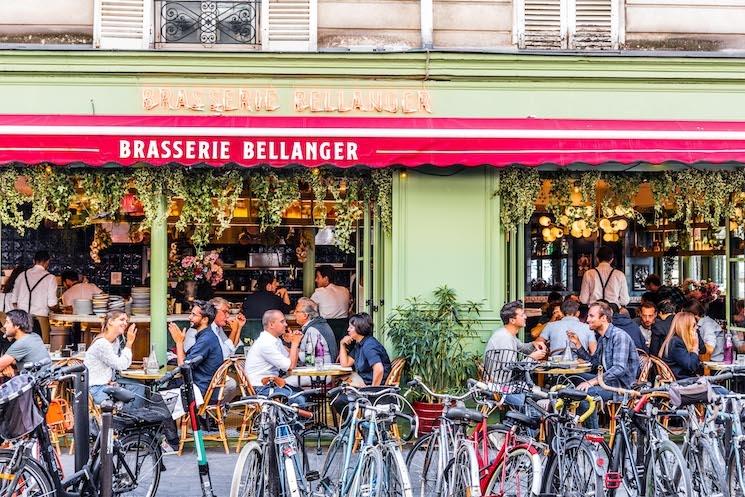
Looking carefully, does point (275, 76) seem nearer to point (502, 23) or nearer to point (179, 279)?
point (502, 23)

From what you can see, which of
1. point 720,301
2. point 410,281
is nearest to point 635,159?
point 410,281

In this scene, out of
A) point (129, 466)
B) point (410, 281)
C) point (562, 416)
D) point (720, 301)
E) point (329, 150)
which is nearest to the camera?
point (562, 416)

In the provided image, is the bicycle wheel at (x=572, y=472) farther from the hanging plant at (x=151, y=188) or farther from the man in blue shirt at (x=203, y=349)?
the hanging plant at (x=151, y=188)

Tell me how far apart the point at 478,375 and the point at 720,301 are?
444cm

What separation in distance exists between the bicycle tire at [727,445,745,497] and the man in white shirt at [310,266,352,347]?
6.72 m

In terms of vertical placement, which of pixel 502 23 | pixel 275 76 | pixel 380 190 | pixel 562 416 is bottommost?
pixel 562 416

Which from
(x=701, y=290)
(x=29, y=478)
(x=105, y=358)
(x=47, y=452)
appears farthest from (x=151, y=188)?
(x=701, y=290)

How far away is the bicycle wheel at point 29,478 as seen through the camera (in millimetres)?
6336

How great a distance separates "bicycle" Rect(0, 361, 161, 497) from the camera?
20.7ft

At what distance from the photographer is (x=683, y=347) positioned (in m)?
10.8

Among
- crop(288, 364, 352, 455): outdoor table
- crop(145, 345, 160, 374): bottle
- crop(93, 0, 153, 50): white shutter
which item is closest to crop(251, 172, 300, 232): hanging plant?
crop(288, 364, 352, 455): outdoor table

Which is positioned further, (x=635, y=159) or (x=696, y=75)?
(x=696, y=75)

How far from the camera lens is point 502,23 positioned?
36.8 ft

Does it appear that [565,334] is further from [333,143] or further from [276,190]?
[276,190]
